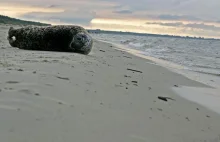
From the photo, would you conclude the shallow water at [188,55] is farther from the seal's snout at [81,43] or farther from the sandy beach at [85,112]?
the sandy beach at [85,112]

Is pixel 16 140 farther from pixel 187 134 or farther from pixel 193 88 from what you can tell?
pixel 193 88

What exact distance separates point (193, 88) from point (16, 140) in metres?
7.36

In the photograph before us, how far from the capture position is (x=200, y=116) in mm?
5984

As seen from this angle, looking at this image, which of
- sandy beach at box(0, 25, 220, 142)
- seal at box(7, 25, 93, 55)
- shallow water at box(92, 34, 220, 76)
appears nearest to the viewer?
sandy beach at box(0, 25, 220, 142)

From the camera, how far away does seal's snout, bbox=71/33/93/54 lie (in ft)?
37.0

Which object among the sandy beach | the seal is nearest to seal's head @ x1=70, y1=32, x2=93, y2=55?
the seal

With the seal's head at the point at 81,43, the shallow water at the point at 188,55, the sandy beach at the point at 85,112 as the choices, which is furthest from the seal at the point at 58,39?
the shallow water at the point at 188,55

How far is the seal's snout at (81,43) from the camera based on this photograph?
444 inches

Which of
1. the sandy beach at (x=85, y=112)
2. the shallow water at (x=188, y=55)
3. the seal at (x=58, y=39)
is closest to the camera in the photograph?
the sandy beach at (x=85, y=112)

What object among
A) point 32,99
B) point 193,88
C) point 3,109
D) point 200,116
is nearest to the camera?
point 3,109

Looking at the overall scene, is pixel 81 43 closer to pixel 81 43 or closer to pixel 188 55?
pixel 81 43

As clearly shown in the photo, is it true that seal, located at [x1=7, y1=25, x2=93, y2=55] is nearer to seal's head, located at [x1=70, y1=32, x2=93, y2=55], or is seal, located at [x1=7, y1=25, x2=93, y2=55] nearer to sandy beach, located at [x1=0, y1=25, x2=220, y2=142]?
Result: seal's head, located at [x1=70, y1=32, x2=93, y2=55]

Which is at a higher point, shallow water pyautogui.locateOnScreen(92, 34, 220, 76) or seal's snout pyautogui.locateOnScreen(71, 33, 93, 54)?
seal's snout pyautogui.locateOnScreen(71, 33, 93, 54)

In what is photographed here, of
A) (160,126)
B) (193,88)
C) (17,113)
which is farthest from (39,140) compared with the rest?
(193,88)
